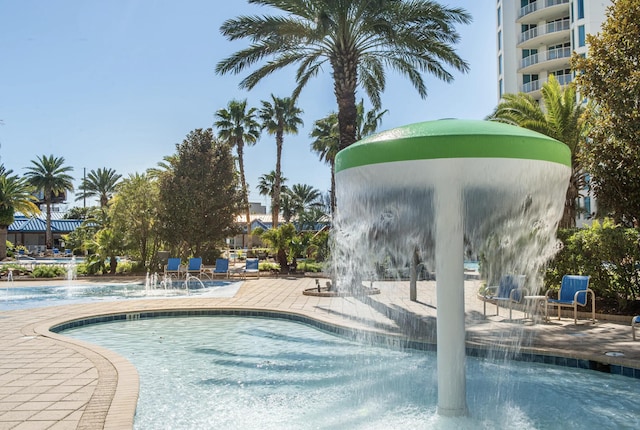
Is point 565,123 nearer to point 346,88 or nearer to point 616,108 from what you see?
point 346,88

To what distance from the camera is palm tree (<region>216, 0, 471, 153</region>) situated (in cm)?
1413

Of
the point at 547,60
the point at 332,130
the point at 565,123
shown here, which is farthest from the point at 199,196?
the point at 547,60

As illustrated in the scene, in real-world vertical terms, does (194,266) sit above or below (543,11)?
below

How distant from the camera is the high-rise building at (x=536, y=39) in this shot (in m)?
39.0

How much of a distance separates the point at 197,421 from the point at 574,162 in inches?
620

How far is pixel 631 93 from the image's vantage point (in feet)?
31.7

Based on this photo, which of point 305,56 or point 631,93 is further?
point 305,56

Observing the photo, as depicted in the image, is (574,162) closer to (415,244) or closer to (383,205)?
(415,244)

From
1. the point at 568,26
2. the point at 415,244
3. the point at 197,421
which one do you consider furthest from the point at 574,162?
the point at 568,26

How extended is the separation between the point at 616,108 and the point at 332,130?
28.7 m

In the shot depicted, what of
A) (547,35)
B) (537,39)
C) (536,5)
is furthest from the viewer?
(537,39)

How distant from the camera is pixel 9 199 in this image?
142ft

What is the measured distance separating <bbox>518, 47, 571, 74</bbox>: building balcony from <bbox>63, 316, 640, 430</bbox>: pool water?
1551 inches

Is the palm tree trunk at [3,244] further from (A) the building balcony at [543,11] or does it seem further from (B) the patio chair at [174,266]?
(A) the building balcony at [543,11]
